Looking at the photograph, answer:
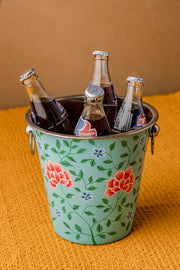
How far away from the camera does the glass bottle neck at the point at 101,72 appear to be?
67cm

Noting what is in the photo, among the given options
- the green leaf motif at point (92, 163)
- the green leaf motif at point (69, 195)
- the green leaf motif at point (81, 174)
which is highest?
the green leaf motif at point (92, 163)

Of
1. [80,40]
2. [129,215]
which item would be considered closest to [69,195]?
[129,215]

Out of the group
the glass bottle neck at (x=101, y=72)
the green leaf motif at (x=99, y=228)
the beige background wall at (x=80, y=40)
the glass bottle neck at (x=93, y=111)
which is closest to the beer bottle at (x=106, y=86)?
the glass bottle neck at (x=101, y=72)

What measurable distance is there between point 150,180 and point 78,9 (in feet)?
2.83

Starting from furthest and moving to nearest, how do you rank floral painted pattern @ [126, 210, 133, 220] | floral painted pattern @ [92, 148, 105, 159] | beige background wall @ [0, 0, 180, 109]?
beige background wall @ [0, 0, 180, 109]
floral painted pattern @ [126, 210, 133, 220]
floral painted pattern @ [92, 148, 105, 159]

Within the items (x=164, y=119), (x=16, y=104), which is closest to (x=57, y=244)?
(x=164, y=119)

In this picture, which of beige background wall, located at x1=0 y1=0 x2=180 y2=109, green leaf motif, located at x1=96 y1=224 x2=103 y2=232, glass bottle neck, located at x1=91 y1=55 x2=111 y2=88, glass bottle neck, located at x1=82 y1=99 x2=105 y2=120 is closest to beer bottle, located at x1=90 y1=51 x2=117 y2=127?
glass bottle neck, located at x1=91 y1=55 x2=111 y2=88

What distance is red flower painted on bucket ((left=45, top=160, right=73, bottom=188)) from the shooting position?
573 millimetres

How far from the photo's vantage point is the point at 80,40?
144 cm

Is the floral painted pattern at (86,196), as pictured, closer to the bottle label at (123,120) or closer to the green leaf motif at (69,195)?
the green leaf motif at (69,195)

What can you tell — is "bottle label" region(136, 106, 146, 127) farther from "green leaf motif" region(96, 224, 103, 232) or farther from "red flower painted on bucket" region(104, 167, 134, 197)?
"green leaf motif" region(96, 224, 103, 232)

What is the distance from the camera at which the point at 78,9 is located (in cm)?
138

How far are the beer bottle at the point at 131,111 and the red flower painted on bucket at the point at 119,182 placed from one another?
0.09 m

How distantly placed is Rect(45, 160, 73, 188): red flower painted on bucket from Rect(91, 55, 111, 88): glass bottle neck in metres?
0.21
